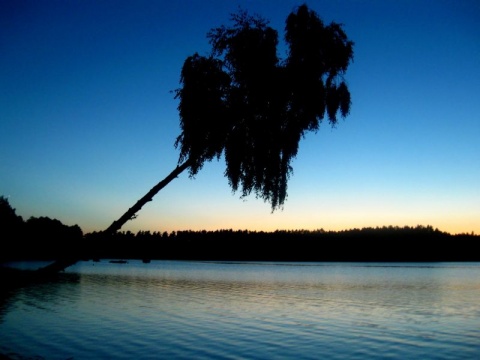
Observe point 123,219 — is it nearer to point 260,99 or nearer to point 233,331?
point 260,99

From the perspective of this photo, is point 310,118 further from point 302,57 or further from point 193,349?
point 193,349

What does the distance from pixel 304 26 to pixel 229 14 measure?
5.81 ft

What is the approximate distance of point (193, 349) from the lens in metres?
15.9

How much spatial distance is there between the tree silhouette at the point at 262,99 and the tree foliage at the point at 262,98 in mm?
22

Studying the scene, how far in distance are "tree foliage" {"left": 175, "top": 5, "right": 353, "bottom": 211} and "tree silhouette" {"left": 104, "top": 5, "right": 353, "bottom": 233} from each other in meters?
0.02

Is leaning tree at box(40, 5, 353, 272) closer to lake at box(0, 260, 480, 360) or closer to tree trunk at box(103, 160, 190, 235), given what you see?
tree trunk at box(103, 160, 190, 235)

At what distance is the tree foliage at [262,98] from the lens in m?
9.03

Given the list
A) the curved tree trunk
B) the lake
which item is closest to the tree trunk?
the curved tree trunk

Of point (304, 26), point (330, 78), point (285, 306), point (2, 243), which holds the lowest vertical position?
point (285, 306)

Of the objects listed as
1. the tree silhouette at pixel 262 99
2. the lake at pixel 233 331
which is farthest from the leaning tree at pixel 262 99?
the lake at pixel 233 331

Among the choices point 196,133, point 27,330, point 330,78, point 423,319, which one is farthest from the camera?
point 423,319

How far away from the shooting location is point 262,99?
905 centimetres

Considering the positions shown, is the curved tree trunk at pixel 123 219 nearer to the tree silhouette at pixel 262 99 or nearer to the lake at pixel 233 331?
the tree silhouette at pixel 262 99

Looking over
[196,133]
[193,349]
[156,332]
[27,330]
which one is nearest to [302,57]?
[196,133]
